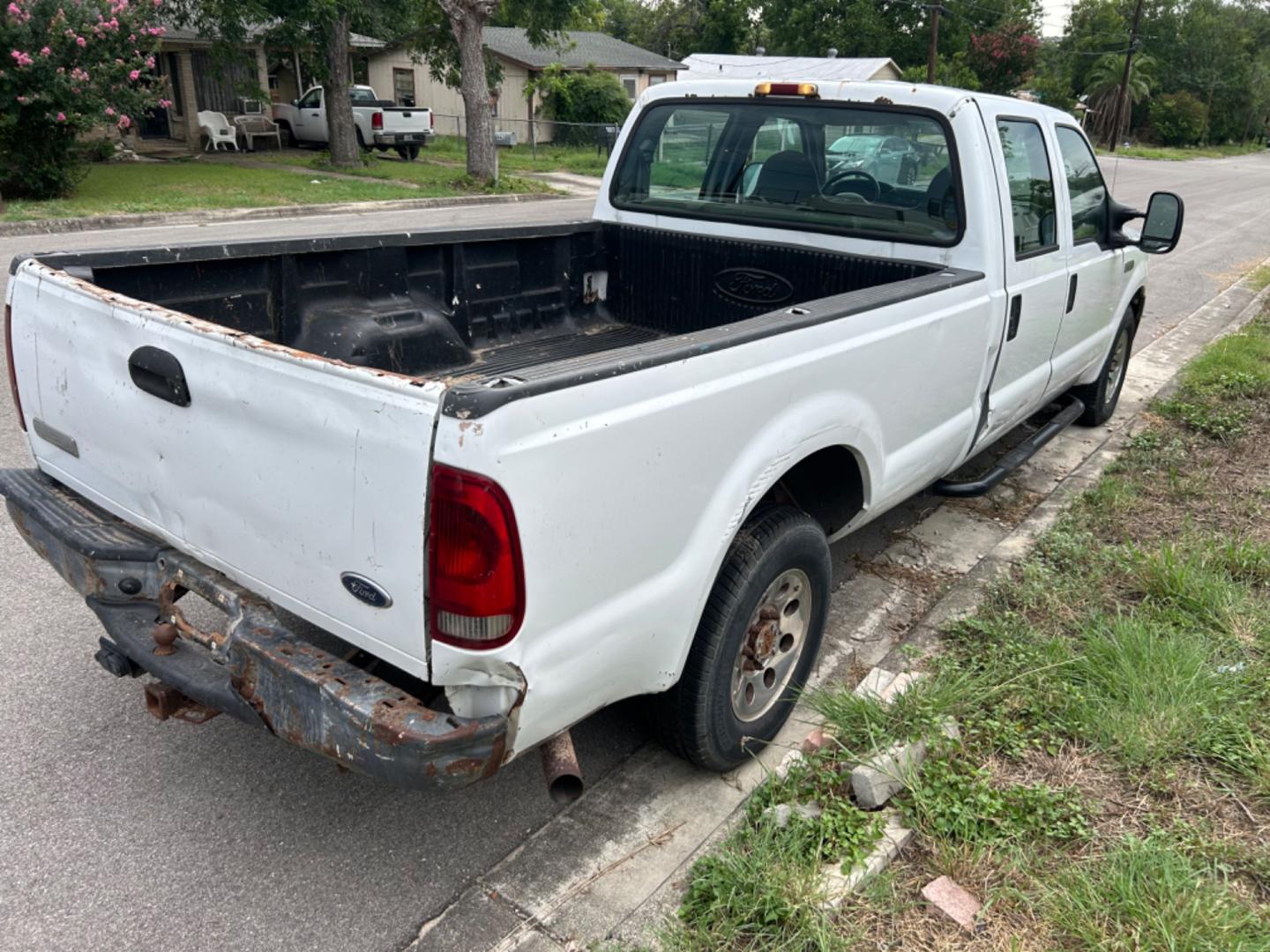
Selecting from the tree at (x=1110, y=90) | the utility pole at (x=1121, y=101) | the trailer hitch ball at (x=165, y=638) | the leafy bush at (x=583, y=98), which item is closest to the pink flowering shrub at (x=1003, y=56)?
the utility pole at (x=1121, y=101)

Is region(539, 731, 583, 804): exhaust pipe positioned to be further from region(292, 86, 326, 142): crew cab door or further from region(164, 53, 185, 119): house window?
region(292, 86, 326, 142): crew cab door

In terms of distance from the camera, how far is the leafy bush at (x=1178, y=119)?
2472 inches

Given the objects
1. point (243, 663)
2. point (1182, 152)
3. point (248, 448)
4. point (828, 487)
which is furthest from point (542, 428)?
point (1182, 152)

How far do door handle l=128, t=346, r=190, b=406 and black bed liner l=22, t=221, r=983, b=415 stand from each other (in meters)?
0.71

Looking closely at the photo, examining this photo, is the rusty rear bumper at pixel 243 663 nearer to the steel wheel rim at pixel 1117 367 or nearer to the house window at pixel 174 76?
the steel wheel rim at pixel 1117 367

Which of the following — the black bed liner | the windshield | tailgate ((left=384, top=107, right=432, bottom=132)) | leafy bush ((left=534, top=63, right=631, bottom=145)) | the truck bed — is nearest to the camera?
the black bed liner

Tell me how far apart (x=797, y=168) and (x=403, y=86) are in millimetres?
35881

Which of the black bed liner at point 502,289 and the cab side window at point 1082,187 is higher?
the cab side window at point 1082,187

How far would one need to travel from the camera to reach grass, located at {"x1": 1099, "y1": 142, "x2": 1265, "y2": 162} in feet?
165

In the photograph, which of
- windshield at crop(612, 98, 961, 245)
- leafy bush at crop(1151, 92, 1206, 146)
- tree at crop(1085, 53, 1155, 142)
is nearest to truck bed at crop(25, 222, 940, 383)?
windshield at crop(612, 98, 961, 245)

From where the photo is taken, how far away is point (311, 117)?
28438 mm

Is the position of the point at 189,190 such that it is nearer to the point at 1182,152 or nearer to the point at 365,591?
the point at 365,591

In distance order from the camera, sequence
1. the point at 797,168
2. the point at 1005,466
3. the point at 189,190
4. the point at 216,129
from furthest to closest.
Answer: the point at 216,129 < the point at 189,190 < the point at 1005,466 < the point at 797,168

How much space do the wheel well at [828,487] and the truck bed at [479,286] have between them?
2.03ft
